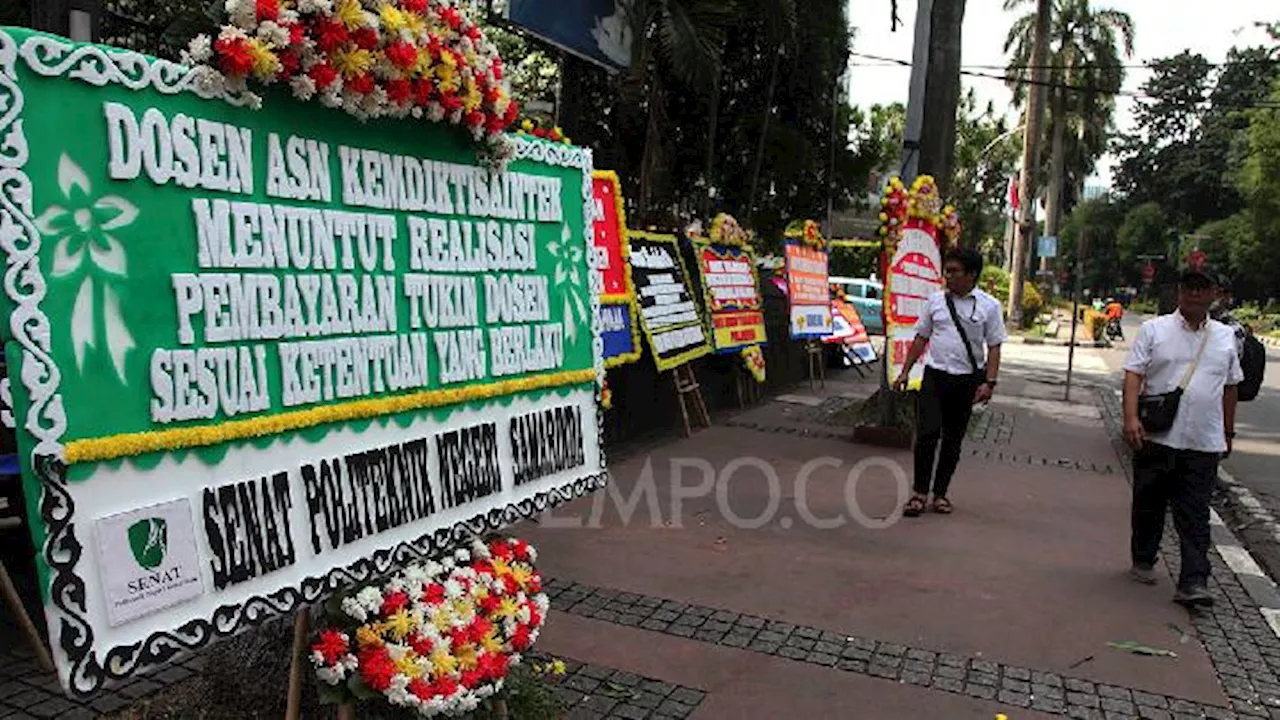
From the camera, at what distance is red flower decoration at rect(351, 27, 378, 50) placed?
2203 millimetres

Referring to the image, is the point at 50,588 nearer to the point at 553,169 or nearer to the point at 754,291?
the point at 553,169

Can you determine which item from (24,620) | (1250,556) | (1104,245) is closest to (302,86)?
(24,620)

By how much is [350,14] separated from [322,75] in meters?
0.16

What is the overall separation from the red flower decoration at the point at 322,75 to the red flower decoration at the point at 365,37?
0.10 meters

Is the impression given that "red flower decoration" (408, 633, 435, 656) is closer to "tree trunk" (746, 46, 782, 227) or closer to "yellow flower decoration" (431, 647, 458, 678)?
"yellow flower decoration" (431, 647, 458, 678)

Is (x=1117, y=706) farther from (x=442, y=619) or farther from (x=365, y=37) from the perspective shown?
(x=365, y=37)

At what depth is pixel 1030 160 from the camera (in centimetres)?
2938

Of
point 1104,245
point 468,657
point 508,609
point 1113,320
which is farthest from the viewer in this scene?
point 1104,245

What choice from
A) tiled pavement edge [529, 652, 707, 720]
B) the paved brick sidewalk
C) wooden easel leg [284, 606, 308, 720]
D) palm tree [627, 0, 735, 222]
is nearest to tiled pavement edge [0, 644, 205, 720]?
wooden easel leg [284, 606, 308, 720]

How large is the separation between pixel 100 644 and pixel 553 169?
77.6 inches

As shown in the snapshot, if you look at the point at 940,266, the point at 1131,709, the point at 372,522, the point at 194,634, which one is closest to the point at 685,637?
the point at 1131,709

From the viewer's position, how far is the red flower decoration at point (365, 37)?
2.20 m

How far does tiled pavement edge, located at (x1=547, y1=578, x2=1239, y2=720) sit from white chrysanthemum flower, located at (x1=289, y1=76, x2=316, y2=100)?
2792 mm

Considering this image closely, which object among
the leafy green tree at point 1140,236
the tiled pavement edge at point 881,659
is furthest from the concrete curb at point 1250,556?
the leafy green tree at point 1140,236
